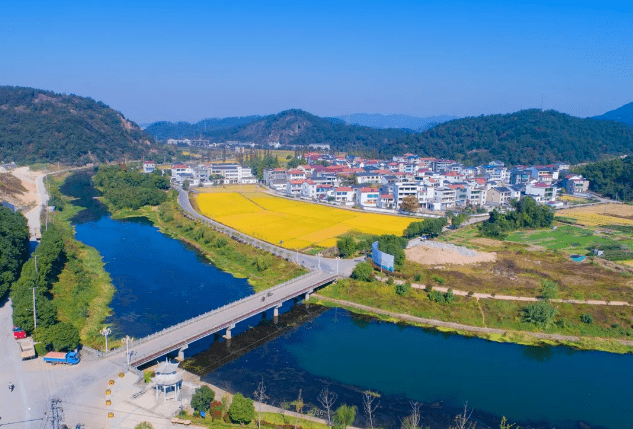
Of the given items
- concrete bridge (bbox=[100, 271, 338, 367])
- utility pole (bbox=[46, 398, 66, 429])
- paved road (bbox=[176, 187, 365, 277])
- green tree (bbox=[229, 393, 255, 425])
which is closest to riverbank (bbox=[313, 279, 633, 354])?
concrete bridge (bbox=[100, 271, 338, 367])

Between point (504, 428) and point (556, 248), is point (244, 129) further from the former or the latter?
point (504, 428)

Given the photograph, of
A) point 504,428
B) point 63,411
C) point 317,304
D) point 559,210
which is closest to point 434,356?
point 504,428

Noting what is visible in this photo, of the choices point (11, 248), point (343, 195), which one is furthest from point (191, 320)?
point (343, 195)

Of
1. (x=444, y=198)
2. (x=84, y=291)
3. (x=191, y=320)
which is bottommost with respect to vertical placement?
(x=84, y=291)

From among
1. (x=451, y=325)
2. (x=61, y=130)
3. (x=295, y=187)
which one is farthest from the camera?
(x=61, y=130)

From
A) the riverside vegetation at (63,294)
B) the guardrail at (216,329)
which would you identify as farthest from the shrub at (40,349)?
the guardrail at (216,329)

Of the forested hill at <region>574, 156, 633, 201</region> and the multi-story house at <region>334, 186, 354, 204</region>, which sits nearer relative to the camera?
the multi-story house at <region>334, 186, 354, 204</region>

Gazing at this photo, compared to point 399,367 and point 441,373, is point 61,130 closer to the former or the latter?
point 399,367

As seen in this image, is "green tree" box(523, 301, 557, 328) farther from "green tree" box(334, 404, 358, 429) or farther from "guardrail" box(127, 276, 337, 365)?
"green tree" box(334, 404, 358, 429)
